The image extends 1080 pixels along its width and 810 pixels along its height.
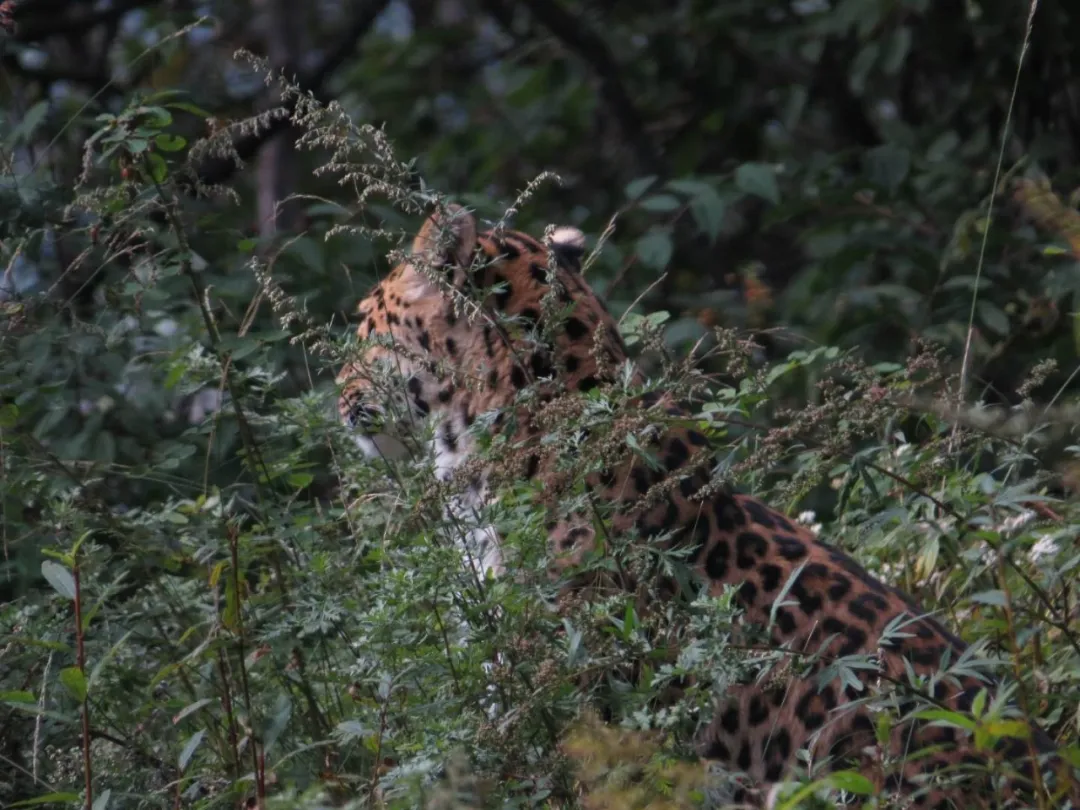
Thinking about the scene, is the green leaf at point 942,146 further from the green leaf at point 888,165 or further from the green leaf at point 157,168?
the green leaf at point 157,168

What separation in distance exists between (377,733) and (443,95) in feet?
27.0

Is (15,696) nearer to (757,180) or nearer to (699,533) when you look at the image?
(699,533)

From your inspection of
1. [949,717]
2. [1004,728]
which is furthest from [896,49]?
[1004,728]

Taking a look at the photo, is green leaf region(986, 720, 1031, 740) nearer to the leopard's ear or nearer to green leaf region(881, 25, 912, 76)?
the leopard's ear

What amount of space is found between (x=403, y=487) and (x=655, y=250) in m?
3.05

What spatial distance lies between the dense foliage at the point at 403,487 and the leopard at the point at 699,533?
102 mm

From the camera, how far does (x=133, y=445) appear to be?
207 inches

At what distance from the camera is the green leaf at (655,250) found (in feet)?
19.8

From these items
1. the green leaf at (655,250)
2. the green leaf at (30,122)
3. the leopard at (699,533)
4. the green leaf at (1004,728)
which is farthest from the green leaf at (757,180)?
the green leaf at (1004,728)

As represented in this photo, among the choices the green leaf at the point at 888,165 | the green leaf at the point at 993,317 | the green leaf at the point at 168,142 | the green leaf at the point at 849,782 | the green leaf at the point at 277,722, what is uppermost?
the green leaf at the point at 168,142

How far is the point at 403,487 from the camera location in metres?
3.23

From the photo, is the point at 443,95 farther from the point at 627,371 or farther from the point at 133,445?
the point at 627,371

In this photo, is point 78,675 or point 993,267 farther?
point 993,267

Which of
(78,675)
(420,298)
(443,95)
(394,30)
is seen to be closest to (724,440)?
(420,298)
